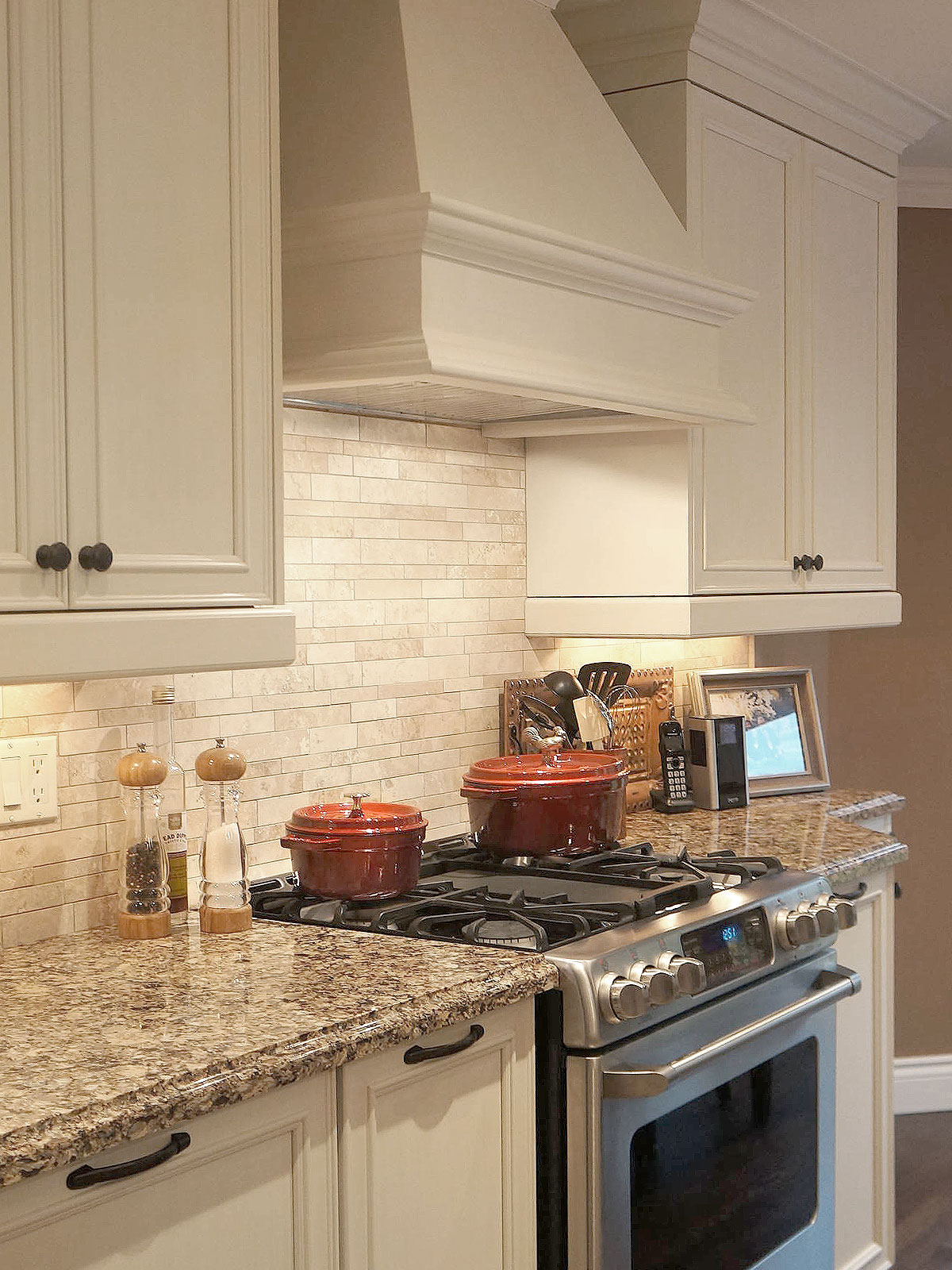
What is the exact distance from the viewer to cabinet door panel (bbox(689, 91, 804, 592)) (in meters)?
3.01

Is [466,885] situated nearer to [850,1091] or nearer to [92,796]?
[92,796]

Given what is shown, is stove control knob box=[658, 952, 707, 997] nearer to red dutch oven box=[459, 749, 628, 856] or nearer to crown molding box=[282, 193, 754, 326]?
red dutch oven box=[459, 749, 628, 856]

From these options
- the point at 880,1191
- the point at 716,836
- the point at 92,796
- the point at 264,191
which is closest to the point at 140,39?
the point at 264,191

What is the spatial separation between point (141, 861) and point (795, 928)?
42.7 inches

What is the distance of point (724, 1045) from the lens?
2.26 m

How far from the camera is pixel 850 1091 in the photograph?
300 centimetres

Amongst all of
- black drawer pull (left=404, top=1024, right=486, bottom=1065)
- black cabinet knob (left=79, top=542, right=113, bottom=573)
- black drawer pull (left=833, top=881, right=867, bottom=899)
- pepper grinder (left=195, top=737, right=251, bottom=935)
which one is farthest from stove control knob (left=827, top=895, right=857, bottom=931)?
black cabinet knob (left=79, top=542, right=113, bottom=573)

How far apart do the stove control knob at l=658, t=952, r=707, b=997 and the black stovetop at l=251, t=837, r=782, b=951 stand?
10 centimetres

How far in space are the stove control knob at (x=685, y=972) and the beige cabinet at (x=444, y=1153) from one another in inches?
9.7

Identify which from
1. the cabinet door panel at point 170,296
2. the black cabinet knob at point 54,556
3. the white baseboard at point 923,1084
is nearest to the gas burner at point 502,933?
the cabinet door panel at point 170,296

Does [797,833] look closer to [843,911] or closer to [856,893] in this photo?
[856,893]

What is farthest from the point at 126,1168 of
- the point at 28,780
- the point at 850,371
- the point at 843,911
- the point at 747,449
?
the point at 850,371

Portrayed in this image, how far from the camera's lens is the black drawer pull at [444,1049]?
181 cm

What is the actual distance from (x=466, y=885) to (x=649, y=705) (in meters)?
1.02
